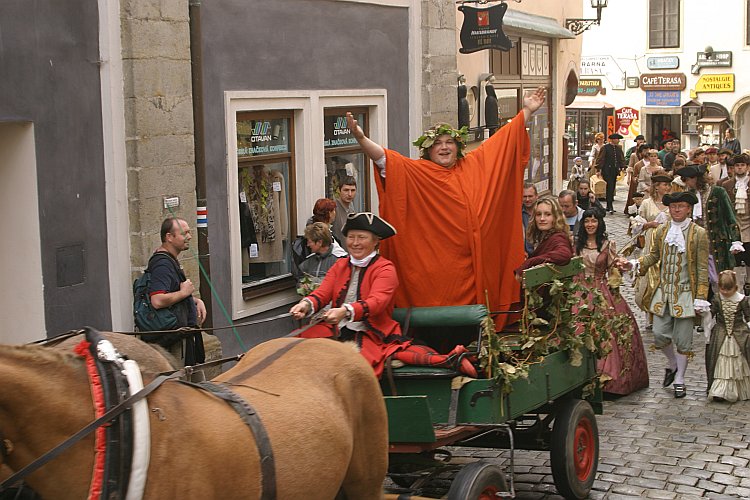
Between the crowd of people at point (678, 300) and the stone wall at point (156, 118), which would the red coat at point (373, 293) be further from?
the crowd of people at point (678, 300)

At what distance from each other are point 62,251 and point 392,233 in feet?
9.83

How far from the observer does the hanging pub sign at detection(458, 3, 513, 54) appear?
15.3m

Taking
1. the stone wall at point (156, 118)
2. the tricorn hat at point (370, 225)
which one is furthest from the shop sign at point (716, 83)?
the tricorn hat at point (370, 225)

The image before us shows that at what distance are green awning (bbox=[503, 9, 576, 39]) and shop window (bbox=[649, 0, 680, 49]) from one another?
58.8 ft

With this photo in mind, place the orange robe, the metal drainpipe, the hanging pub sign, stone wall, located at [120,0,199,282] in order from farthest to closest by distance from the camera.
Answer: the hanging pub sign → the metal drainpipe → stone wall, located at [120,0,199,282] → the orange robe

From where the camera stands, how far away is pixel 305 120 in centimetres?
1175

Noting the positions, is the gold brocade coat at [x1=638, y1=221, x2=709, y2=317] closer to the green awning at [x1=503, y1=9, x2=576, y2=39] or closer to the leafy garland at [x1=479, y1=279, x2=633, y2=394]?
the leafy garland at [x1=479, y1=279, x2=633, y2=394]

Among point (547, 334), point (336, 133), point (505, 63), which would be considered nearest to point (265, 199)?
point (336, 133)

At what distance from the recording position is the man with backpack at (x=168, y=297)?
8297mm

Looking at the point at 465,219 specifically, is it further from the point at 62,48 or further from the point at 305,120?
the point at 305,120

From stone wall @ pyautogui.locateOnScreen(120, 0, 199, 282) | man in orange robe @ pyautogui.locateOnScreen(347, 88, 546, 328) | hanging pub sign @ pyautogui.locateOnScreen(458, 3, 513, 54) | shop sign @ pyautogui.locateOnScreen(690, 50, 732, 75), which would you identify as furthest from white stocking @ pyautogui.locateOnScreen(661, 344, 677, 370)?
A: shop sign @ pyautogui.locateOnScreen(690, 50, 732, 75)

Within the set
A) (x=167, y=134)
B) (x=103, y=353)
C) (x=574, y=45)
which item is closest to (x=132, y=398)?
(x=103, y=353)

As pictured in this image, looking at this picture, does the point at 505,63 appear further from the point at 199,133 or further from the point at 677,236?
the point at 199,133

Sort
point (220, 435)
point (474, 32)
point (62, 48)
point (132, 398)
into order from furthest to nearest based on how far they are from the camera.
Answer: point (474, 32), point (62, 48), point (220, 435), point (132, 398)
